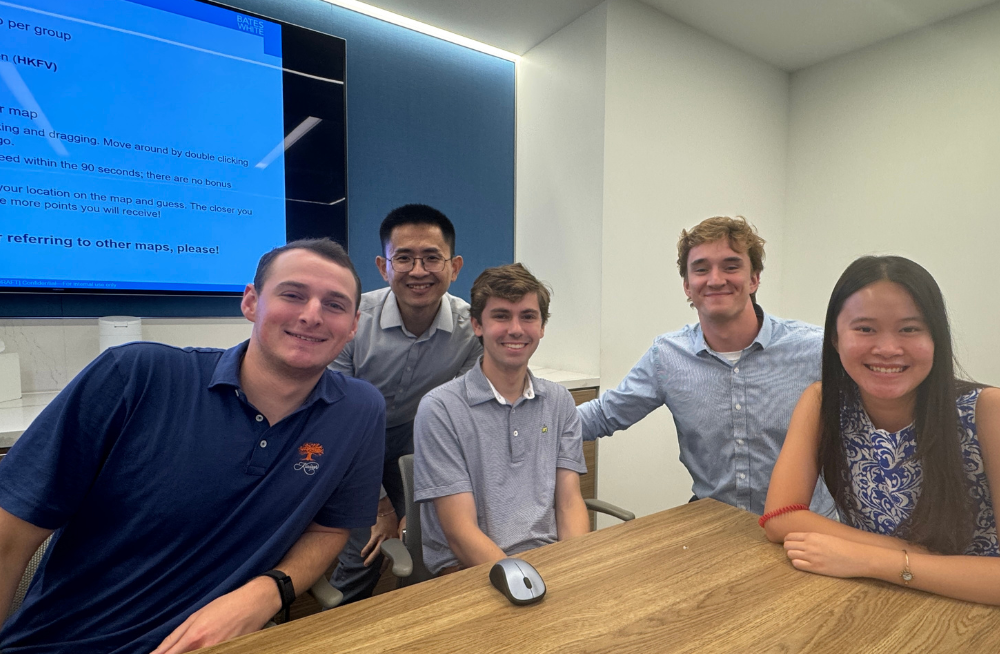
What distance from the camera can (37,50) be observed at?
191cm

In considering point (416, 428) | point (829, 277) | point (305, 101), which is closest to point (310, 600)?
point (416, 428)

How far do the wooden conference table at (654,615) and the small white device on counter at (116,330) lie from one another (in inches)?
66.4

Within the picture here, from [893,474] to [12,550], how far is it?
73.4 inches

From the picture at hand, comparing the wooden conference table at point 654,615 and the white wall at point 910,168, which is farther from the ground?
the white wall at point 910,168

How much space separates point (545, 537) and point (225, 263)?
1788mm

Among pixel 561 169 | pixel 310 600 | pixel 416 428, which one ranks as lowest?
pixel 310 600

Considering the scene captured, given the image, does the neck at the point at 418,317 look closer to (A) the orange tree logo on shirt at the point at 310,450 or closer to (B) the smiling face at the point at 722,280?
(A) the orange tree logo on shirt at the point at 310,450

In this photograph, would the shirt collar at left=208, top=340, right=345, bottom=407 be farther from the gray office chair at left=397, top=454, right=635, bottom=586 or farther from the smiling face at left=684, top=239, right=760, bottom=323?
the smiling face at left=684, top=239, right=760, bottom=323

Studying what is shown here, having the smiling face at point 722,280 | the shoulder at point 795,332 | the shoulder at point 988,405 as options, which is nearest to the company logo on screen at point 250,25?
the smiling face at point 722,280

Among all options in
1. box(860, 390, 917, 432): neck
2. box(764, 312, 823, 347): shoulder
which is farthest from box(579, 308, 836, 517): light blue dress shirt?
box(860, 390, 917, 432): neck

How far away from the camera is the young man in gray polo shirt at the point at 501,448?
1.52 metres

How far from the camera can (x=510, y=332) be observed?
5.35 feet

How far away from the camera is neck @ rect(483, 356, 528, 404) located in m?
1.67

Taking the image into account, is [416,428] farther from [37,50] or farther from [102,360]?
[37,50]
